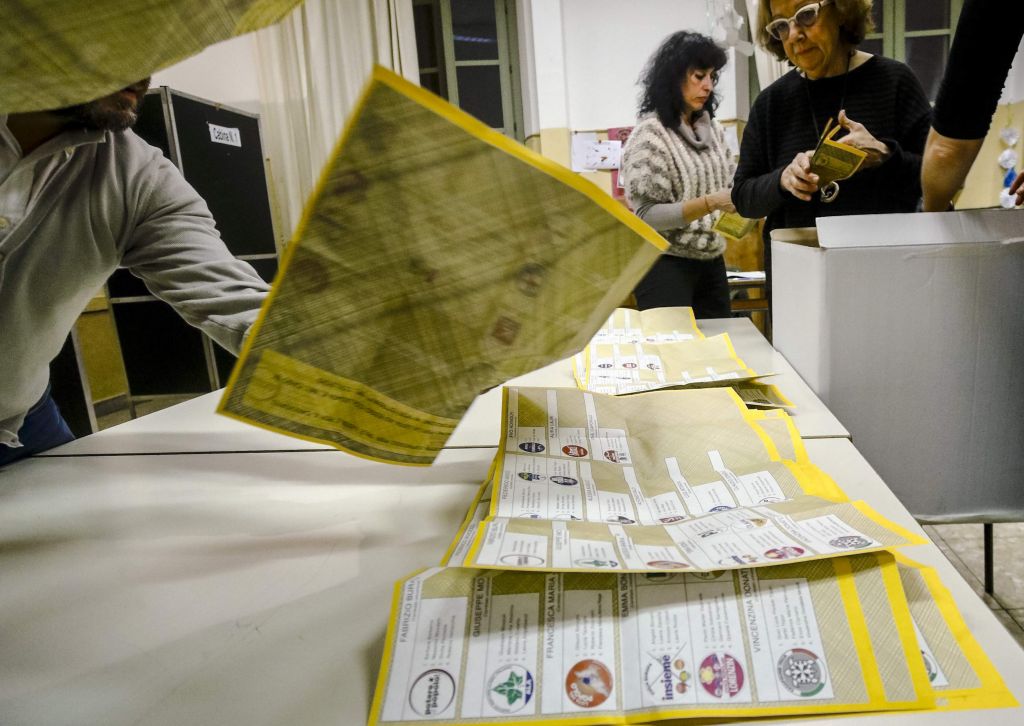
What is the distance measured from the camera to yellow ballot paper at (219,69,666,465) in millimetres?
327

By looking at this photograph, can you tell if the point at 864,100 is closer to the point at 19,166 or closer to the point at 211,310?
the point at 211,310

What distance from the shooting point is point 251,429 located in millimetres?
802

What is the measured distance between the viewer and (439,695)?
305mm

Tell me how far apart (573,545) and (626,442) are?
0.74ft

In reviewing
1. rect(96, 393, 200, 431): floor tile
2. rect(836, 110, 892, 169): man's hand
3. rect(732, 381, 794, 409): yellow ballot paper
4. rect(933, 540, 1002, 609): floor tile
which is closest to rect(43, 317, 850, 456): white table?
rect(732, 381, 794, 409): yellow ballot paper

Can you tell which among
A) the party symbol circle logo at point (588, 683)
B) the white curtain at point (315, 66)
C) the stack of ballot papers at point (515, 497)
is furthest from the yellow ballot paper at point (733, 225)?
the white curtain at point (315, 66)

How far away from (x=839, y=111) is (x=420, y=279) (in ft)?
4.00

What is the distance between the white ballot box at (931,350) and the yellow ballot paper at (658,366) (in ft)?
0.39

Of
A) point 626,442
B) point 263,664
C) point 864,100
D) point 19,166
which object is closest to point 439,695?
point 263,664

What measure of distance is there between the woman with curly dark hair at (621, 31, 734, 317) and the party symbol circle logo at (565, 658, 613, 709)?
1458 mm

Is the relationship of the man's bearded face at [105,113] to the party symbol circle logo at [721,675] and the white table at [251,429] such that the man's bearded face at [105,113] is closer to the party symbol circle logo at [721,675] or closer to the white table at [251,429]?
the white table at [251,429]

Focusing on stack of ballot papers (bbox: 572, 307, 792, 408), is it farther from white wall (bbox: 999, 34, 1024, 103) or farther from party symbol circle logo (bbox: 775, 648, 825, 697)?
white wall (bbox: 999, 34, 1024, 103)

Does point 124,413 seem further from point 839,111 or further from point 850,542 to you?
point 850,542

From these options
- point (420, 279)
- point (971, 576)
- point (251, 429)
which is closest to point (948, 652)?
point (420, 279)
